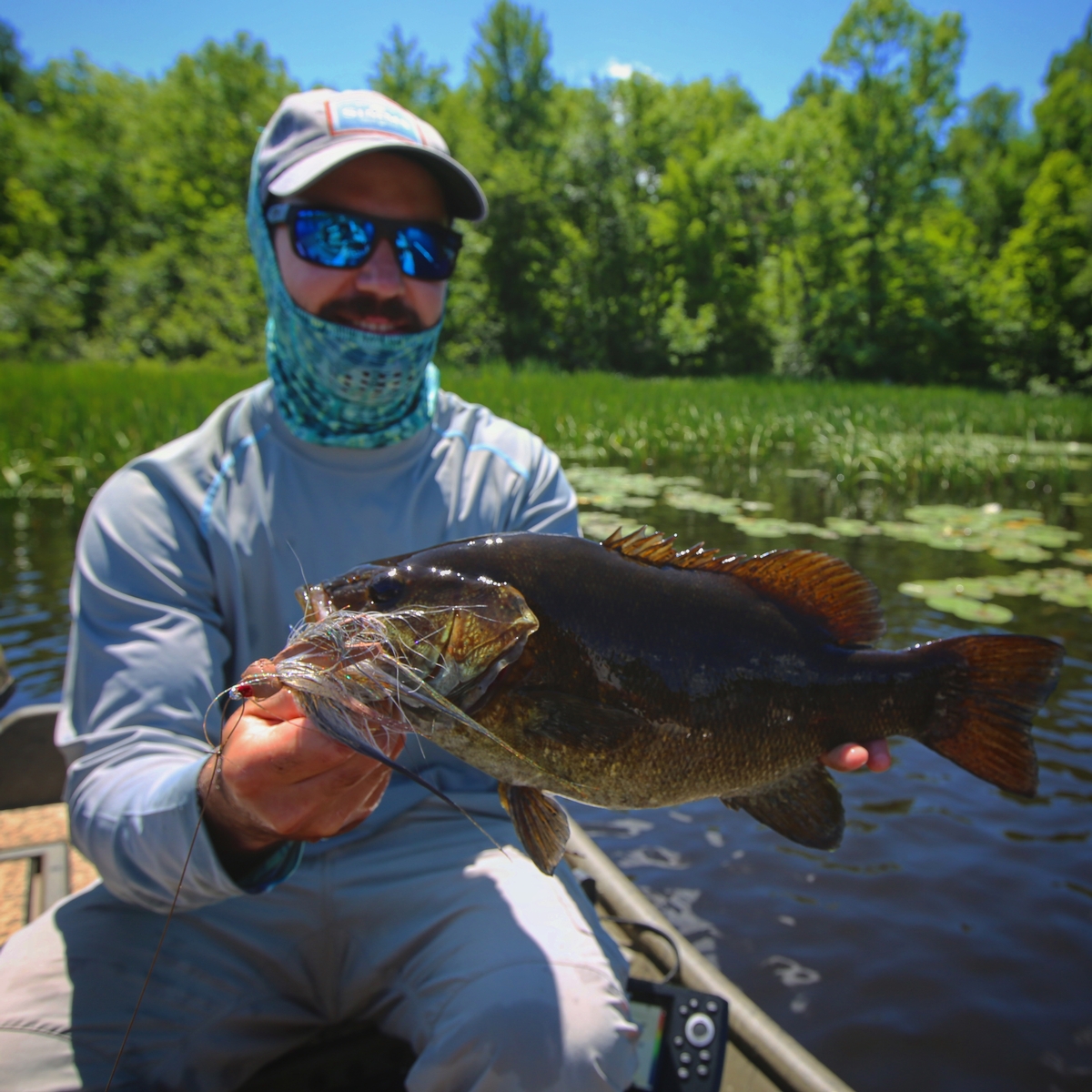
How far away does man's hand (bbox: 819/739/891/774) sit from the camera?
5.05ft

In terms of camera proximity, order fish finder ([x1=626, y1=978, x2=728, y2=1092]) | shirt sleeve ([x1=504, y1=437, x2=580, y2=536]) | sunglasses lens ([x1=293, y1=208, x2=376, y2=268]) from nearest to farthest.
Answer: fish finder ([x1=626, y1=978, x2=728, y2=1092]) < sunglasses lens ([x1=293, y1=208, x2=376, y2=268]) < shirt sleeve ([x1=504, y1=437, x2=580, y2=536])

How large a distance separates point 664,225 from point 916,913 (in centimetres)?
3842

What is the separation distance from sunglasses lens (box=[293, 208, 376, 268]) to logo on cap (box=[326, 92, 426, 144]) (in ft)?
0.88

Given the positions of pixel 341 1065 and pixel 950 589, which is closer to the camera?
pixel 341 1065

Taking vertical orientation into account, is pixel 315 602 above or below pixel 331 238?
below

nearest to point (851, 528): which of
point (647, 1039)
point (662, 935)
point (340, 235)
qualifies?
point (662, 935)

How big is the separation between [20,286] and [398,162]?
1535 inches

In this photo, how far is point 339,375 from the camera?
2.29m

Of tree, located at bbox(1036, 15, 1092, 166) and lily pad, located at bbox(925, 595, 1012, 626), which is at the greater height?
tree, located at bbox(1036, 15, 1092, 166)

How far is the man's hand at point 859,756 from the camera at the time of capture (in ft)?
5.05

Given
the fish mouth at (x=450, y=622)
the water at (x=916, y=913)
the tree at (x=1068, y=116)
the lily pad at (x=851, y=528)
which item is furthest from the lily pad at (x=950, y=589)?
the tree at (x=1068, y=116)

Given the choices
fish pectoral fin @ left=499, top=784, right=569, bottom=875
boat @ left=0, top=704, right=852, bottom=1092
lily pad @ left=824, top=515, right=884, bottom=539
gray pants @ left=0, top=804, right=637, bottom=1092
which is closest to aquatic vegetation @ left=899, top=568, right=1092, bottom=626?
lily pad @ left=824, top=515, right=884, bottom=539

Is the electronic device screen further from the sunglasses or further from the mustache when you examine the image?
the sunglasses

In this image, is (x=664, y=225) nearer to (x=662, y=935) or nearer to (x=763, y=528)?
(x=763, y=528)
